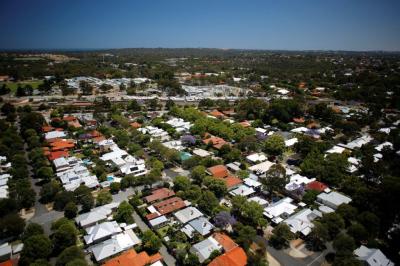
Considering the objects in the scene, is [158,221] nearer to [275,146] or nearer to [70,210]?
[70,210]

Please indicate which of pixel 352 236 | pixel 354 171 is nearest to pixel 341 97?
pixel 354 171

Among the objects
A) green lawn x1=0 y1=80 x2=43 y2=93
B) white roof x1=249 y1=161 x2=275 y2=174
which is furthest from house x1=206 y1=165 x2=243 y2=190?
green lawn x1=0 y1=80 x2=43 y2=93

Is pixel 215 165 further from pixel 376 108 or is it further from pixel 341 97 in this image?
pixel 341 97

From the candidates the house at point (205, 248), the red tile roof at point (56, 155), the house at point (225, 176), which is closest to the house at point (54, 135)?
the red tile roof at point (56, 155)

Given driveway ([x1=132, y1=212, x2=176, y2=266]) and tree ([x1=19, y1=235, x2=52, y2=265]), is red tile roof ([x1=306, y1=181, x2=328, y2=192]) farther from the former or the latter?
tree ([x1=19, y1=235, x2=52, y2=265])

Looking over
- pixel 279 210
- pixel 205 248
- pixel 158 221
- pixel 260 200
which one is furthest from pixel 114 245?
pixel 279 210

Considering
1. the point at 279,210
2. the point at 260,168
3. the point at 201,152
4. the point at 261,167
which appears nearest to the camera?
the point at 279,210

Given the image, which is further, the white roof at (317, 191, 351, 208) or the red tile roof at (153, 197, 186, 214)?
the white roof at (317, 191, 351, 208)
